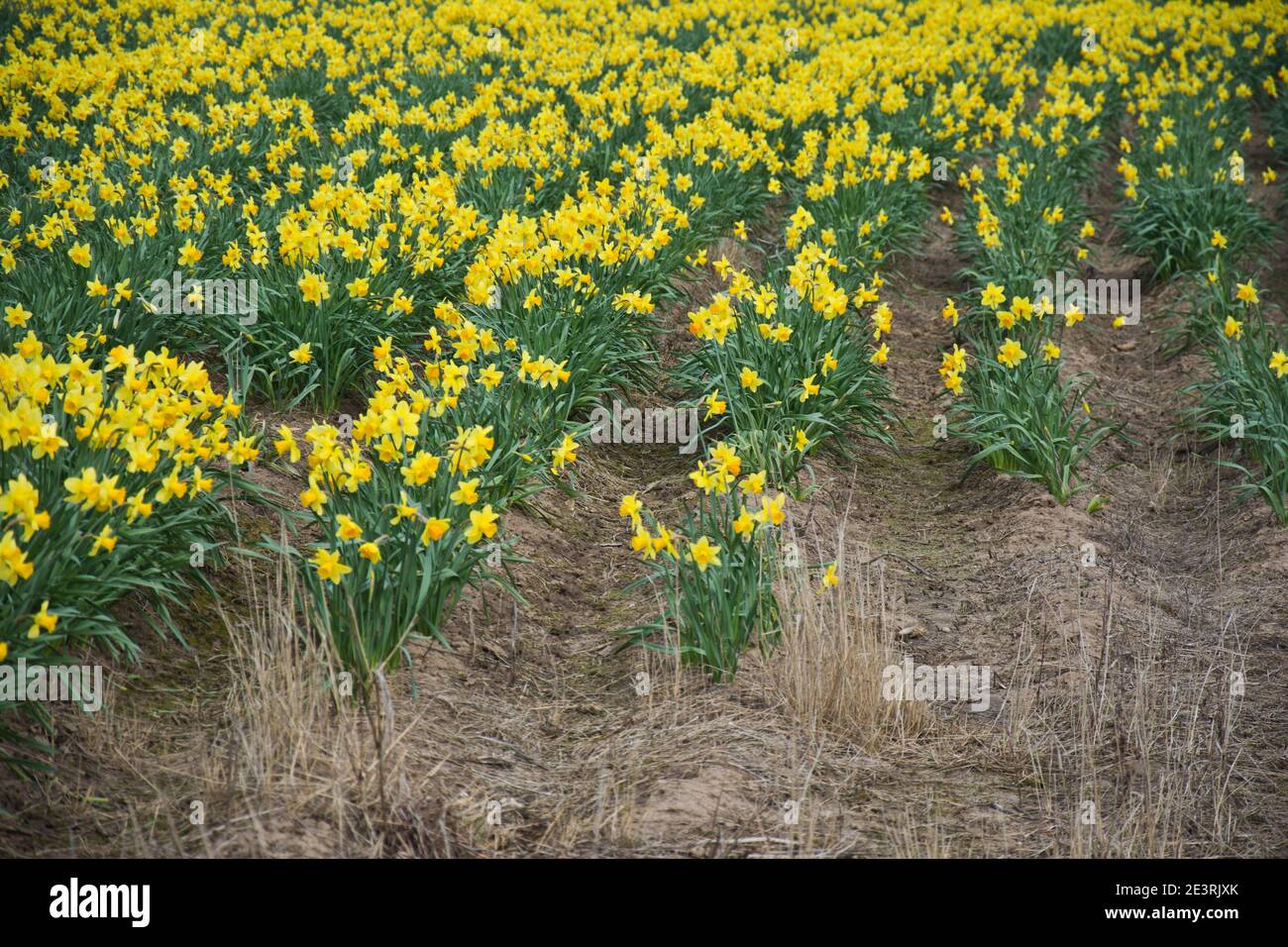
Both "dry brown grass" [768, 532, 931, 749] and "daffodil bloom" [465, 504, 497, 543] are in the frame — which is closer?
"daffodil bloom" [465, 504, 497, 543]

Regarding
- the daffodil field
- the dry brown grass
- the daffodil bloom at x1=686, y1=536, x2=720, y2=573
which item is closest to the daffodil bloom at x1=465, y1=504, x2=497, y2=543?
the daffodil field

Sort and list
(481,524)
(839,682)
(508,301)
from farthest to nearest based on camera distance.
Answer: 1. (508,301)
2. (839,682)
3. (481,524)

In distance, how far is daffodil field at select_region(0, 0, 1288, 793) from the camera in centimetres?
363

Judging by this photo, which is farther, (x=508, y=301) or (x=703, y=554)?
(x=508, y=301)

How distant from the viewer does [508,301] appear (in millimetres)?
5836

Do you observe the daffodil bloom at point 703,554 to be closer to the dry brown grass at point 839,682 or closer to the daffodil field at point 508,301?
the daffodil field at point 508,301

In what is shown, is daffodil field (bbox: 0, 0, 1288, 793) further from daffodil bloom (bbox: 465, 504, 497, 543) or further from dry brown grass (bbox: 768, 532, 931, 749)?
dry brown grass (bbox: 768, 532, 931, 749)

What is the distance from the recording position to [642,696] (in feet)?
12.4

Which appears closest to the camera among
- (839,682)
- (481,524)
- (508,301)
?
(481,524)

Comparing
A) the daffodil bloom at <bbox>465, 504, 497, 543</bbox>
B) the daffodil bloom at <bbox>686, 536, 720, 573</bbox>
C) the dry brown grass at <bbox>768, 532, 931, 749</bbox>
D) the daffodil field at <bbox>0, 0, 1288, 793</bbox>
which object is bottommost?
the dry brown grass at <bbox>768, 532, 931, 749</bbox>

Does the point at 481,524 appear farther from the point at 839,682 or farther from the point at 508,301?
the point at 508,301

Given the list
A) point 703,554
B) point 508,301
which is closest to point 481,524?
point 703,554

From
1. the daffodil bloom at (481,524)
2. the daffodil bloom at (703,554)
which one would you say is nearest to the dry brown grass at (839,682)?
the daffodil bloom at (703,554)
